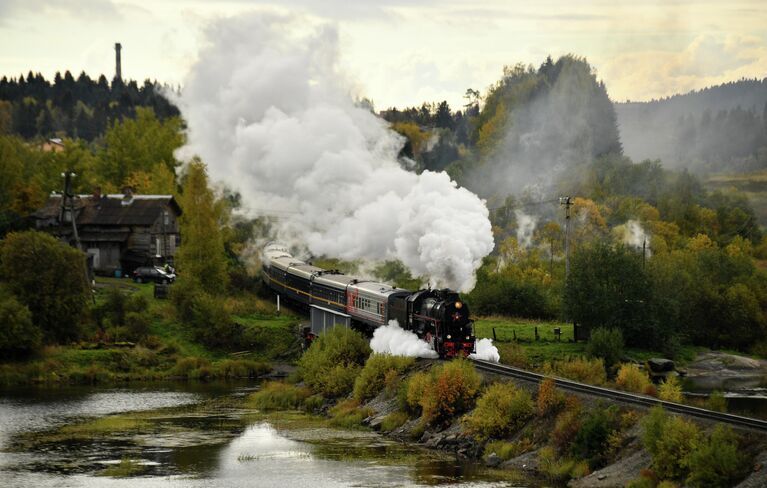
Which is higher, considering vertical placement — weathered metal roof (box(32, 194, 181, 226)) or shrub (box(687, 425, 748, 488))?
weathered metal roof (box(32, 194, 181, 226))

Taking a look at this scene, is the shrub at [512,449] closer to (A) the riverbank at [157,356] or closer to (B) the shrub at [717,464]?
(B) the shrub at [717,464]

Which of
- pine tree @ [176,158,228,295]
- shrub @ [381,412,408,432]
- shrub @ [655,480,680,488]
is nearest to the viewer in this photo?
shrub @ [655,480,680,488]

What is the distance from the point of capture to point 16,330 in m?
75.6

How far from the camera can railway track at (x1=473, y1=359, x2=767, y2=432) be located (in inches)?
1570

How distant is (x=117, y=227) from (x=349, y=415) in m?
54.4

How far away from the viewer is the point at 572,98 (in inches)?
5906

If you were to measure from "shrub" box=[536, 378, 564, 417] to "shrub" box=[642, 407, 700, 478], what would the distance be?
23.8 ft

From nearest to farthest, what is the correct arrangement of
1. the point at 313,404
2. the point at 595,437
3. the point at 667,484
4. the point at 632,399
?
1. the point at 667,484
2. the point at 595,437
3. the point at 632,399
4. the point at 313,404

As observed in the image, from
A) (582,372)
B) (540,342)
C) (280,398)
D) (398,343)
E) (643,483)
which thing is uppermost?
(398,343)

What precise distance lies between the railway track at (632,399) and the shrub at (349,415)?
6.60 meters

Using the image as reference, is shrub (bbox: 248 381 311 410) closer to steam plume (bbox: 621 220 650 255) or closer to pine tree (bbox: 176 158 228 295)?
pine tree (bbox: 176 158 228 295)

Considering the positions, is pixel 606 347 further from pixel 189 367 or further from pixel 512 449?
pixel 512 449

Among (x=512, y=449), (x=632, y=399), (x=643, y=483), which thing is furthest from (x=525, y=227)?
(x=643, y=483)

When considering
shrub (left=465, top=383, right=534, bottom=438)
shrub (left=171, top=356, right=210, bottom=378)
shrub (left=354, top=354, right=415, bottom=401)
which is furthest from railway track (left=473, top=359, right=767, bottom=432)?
shrub (left=171, top=356, right=210, bottom=378)
